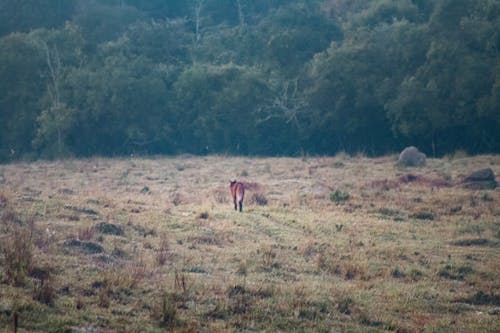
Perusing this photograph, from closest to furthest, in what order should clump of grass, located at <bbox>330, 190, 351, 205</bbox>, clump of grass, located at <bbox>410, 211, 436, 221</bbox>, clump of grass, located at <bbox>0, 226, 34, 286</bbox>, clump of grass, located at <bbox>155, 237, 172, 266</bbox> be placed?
clump of grass, located at <bbox>0, 226, 34, 286</bbox>
clump of grass, located at <bbox>155, 237, 172, 266</bbox>
clump of grass, located at <bbox>410, 211, 436, 221</bbox>
clump of grass, located at <bbox>330, 190, 351, 205</bbox>

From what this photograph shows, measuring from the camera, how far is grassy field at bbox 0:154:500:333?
8469mm

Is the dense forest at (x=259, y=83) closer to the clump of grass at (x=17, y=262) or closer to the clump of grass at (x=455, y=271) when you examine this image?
the clump of grass at (x=455, y=271)

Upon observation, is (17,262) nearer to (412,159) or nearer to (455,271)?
(455,271)

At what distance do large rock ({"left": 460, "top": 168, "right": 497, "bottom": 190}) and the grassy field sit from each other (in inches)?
19.7

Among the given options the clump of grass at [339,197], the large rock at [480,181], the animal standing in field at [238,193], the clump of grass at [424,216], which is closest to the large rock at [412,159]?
the large rock at [480,181]

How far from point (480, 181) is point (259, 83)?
61.8ft

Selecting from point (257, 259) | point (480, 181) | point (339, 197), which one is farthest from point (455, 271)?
point (480, 181)

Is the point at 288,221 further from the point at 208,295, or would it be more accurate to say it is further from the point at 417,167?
the point at 417,167

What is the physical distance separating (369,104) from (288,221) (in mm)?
20805

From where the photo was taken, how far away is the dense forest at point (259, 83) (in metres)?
32.7

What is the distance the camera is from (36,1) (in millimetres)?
43406

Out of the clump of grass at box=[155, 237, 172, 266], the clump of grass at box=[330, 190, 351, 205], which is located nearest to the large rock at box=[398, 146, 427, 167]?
the clump of grass at box=[330, 190, 351, 205]

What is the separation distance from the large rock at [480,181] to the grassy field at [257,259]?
0.50 meters

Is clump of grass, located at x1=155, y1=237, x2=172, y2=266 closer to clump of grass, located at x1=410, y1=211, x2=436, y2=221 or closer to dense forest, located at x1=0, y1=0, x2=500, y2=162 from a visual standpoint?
clump of grass, located at x1=410, y1=211, x2=436, y2=221
